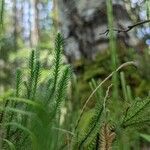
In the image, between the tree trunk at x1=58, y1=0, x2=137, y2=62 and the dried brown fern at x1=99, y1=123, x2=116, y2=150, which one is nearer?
the dried brown fern at x1=99, y1=123, x2=116, y2=150

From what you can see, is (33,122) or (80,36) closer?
(33,122)

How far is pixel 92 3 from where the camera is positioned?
4.06 m

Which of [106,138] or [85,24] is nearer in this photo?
[106,138]

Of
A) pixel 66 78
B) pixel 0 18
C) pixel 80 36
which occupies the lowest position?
pixel 66 78

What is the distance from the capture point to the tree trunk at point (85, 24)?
4.01 metres

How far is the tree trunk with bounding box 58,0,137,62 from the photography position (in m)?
4.01

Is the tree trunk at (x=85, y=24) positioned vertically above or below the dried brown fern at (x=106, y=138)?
above

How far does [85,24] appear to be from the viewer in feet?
13.6

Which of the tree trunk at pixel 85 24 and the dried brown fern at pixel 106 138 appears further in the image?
the tree trunk at pixel 85 24

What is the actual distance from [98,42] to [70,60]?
32 cm

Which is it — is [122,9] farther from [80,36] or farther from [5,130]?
[5,130]

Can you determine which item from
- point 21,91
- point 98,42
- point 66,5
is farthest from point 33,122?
point 66,5

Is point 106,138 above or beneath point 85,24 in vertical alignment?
beneath

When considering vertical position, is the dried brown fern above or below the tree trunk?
below
